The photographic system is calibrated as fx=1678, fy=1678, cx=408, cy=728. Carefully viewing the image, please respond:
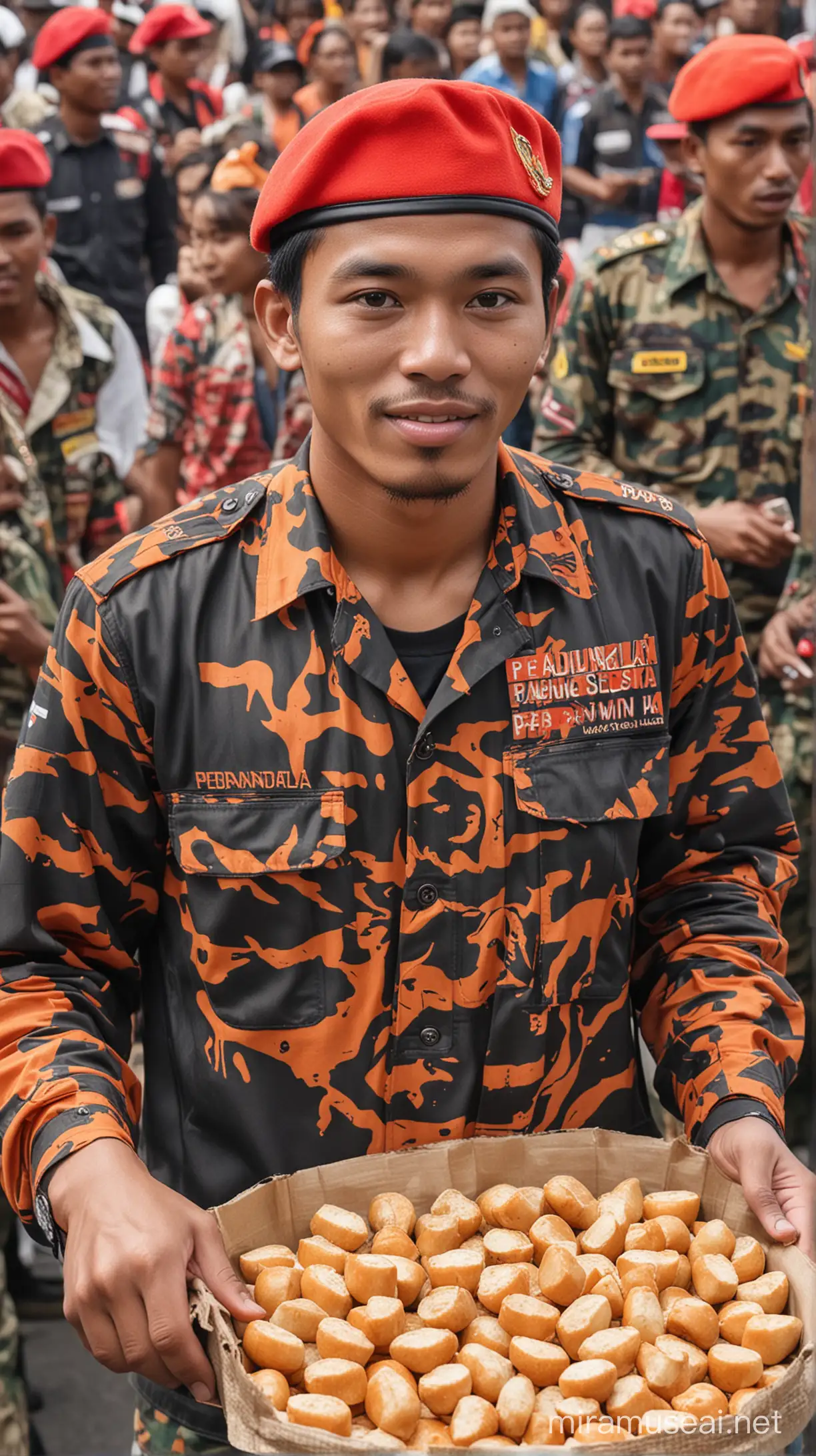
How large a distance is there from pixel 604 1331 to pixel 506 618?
81cm

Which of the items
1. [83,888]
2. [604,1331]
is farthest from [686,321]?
[604,1331]

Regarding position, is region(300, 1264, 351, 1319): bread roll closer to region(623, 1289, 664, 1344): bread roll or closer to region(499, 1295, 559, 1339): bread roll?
region(499, 1295, 559, 1339): bread roll

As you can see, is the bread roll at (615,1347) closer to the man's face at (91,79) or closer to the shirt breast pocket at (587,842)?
the shirt breast pocket at (587,842)

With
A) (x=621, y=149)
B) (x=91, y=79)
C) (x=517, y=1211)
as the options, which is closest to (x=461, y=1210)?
(x=517, y=1211)

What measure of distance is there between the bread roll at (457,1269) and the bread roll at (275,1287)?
5.5 inches

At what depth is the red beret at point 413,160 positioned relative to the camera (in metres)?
1.75

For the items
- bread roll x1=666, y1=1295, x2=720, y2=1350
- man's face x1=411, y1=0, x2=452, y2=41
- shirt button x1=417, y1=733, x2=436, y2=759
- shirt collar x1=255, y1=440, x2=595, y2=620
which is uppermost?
man's face x1=411, y1=0, x2=452, y2=41

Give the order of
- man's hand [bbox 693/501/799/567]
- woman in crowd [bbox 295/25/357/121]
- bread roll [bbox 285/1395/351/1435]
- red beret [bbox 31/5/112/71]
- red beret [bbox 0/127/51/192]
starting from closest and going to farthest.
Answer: bread roll [bbox 285/1395/351/1435] < man's hand [bbox 693/501/799/567] < red beret [bbox 0/127/51/192] < red beret [bbox 31/5/112/71] < woman in crowd [bbox 295/25/357/121]

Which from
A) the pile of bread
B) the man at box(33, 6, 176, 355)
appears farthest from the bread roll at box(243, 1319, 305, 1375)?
the man at box(33, 6, 176, 355)

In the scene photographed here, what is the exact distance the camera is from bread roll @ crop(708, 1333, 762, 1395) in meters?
1.52

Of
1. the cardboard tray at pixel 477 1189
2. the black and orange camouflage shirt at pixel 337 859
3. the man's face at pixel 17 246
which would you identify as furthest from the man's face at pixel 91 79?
the cardboard tray at pixel 477 1189

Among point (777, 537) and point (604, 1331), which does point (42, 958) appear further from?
point (777, 537)

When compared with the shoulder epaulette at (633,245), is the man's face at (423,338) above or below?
below

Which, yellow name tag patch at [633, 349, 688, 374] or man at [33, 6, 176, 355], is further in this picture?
man at [33, 6, 176, 355]
